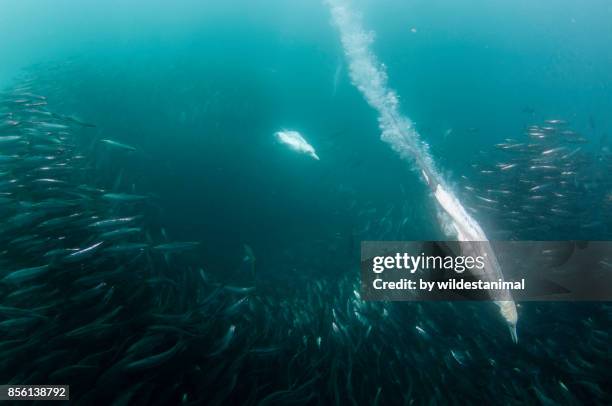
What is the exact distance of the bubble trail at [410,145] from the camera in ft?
22.5

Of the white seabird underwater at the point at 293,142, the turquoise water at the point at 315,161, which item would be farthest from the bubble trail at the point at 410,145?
the white seabird underwater at the point at 293,142

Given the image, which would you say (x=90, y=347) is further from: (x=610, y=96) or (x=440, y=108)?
(x=610, y=96)

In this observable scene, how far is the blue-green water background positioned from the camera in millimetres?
9594

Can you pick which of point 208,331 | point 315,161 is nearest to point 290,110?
point 315,161

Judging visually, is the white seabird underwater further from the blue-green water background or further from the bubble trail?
the bubble trail

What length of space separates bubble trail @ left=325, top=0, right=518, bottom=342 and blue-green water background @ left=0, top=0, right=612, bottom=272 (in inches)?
24.4

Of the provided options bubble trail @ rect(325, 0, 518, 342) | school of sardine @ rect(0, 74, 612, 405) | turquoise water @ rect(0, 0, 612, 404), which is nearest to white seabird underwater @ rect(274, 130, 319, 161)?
turquoise water @ rect(0, 0, 612, 404)

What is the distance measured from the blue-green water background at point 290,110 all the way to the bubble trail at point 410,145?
0.62m

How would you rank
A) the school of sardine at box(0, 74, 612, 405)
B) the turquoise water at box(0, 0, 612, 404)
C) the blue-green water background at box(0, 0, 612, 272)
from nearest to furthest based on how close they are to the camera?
the school of sardine at box(0, 74, 612, 405)
the turquoise water at box(0, 0, 612, 404)
the blue-green water background at box(0, 0, 612, 272)

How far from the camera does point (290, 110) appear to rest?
1712 centimetres

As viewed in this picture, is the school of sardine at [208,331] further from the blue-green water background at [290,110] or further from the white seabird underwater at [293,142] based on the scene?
the white seabird underwater at [293,142]

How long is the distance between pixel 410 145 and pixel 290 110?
6.29 meters

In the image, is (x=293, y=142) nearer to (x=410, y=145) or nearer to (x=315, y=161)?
(x=315, y=161)

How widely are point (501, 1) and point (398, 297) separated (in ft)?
204
